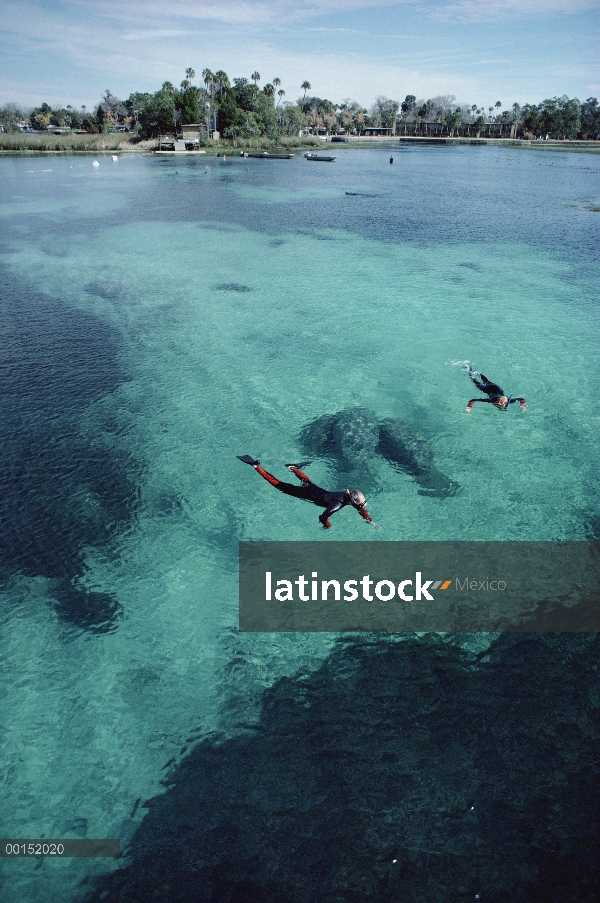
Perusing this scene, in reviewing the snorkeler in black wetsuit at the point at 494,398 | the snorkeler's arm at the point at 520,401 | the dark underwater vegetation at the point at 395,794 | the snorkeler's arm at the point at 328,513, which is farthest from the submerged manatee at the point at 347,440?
the dark underwater vegetation at the point at 395,794

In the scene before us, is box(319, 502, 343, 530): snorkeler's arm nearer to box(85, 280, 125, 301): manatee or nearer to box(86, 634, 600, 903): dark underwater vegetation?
box(86, 634, 600, 903): dark underwater vegetation

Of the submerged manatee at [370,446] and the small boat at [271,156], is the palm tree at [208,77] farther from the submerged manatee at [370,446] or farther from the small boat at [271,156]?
the submerged manatee at [370,446]

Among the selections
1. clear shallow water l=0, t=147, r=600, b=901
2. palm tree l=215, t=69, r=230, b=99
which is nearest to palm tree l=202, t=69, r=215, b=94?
palm tree l=215, t=69, r=230, b=99

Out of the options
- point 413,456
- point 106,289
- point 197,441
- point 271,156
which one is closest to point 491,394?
point 413,456

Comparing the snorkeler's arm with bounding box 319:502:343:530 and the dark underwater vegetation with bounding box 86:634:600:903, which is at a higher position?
the snorkeler's arm with bounding box 319:502:343:530

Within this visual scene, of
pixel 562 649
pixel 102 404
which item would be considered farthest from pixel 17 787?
pixel 102 404

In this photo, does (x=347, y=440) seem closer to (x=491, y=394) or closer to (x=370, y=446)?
(x=370, y=446)
